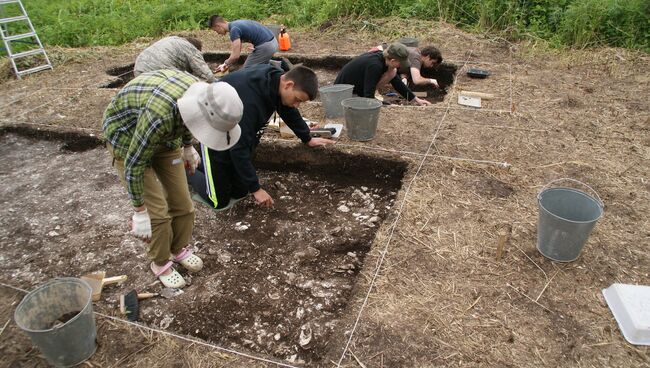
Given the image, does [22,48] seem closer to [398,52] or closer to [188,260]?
[398,52]

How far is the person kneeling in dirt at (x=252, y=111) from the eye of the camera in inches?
123

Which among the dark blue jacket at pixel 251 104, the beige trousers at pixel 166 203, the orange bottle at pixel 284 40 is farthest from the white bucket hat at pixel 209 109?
the orange bottle at pixel 284 40

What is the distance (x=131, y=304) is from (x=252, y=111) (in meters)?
1.65

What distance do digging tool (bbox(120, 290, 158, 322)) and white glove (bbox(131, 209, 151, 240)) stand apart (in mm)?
598

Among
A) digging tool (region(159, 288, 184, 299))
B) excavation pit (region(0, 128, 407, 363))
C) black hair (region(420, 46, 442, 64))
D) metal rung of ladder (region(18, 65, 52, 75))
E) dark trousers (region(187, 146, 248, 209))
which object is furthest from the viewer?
metal rung of ladder (region(18, 65, 52, 75))

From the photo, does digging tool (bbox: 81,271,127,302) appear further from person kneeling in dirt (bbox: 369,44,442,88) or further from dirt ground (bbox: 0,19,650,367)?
person kneeling in dirt (bbox: 369,44,442,88)

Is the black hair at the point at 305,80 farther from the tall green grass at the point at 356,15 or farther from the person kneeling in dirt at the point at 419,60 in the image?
the tall green grass at the point at 356,15

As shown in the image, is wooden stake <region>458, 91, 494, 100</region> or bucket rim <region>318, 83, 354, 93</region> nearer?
bucket rim <region>318, 83, 354, 93</region>

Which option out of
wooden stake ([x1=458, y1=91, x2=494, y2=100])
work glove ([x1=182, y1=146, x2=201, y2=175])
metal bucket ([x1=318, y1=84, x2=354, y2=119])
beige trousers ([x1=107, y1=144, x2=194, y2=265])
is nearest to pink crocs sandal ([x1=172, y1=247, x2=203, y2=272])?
beige trousers ([x1=107, y1=144, x2=194, y2=265])

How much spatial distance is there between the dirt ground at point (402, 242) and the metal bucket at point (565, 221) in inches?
4.0

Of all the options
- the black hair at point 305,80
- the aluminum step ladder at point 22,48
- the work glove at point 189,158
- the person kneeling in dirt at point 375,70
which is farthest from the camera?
Answer: the aluminum step ladder at point 22,48

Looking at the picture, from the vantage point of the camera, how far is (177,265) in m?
3.10

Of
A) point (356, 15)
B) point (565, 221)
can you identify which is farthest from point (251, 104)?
point (356, 15)

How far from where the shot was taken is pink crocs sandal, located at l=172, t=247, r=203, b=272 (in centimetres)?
301
